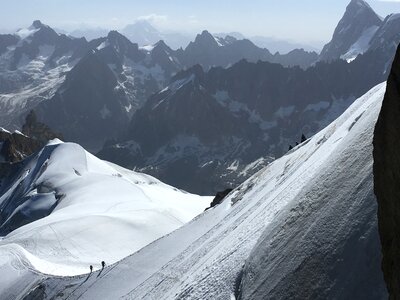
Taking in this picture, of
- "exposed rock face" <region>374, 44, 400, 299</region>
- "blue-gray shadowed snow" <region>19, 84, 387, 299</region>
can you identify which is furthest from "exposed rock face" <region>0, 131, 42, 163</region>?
"exposed rock face" <region>374, 44, 400, 299</region>

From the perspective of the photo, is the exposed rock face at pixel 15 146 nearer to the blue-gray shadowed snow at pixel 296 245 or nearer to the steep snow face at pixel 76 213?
the steep snow face at pixel 76 213

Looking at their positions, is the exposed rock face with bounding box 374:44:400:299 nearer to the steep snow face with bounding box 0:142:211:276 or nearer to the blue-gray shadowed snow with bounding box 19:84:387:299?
the blue-gray shadowed snow with bounding box 19:84:387:299

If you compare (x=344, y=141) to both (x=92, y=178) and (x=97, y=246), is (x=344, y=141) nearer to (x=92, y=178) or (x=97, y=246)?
(x=97, y=246)

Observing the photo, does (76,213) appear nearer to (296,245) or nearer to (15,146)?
(296,245)

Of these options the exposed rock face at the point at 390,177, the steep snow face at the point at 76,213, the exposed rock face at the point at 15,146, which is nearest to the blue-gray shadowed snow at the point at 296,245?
the exposed rock face at the point at 390,177

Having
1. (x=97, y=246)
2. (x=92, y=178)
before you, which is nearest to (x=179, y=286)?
(x=97, y=246)

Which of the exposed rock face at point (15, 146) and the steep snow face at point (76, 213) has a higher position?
the steep snow face at point (76, 213)

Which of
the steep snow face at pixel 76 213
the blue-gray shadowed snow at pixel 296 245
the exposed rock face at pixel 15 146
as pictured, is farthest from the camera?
the exposed rock face at pixel 15 146
